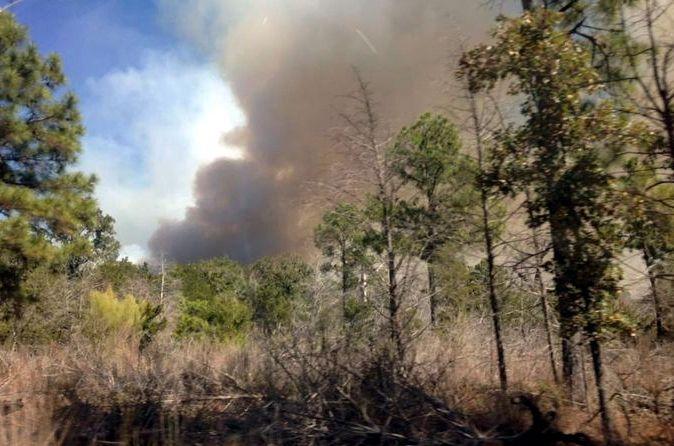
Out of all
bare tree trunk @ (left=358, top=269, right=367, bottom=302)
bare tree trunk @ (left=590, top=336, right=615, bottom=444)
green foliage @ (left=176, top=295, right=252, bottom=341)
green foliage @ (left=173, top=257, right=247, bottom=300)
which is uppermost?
green foliage @ (left=173, top=257, right=247, bottom=300)

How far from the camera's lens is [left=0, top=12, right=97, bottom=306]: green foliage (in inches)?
533

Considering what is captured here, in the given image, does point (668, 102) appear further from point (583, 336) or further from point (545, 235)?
point (583, 336)

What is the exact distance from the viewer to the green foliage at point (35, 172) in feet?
44.4

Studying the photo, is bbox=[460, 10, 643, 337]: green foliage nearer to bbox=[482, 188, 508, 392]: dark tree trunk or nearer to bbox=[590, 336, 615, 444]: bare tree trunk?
bbox=[590, 336, 615, 444]: bare tree trunk

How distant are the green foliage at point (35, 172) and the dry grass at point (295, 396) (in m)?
4.64

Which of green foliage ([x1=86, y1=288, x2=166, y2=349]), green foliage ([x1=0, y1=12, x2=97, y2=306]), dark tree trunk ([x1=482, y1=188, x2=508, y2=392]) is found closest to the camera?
dark tree trunk ([x1=482, y1=188, x2=508, y2=392])

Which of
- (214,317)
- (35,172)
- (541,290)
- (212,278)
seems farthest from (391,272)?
(212,278)

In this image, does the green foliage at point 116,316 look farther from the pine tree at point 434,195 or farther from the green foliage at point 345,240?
the pine tree at point 434,195

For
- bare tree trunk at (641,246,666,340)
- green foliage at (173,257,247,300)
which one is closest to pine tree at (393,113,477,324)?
bare tree trunk at (641,246,666,340)

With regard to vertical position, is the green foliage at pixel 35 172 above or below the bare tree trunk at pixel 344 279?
above

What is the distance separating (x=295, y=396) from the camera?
24.2 feet

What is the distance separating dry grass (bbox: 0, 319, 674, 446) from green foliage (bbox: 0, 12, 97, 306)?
4642mm

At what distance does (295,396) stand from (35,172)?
440 inches

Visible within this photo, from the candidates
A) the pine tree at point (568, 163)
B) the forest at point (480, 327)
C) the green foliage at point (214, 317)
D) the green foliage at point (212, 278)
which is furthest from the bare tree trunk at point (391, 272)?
the green foliage at point (212, 278)
